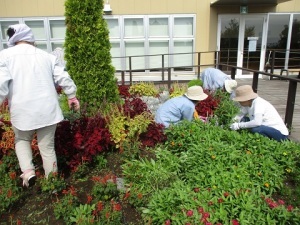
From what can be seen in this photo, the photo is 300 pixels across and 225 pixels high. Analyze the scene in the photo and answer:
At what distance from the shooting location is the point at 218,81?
5977 millimetres

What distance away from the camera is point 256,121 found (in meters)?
3.50

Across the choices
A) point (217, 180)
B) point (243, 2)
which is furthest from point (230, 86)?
point (243, 2)

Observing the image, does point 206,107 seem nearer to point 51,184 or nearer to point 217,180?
point 217,180

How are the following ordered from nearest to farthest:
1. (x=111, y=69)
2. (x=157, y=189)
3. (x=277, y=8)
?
(x=157, y=189) → (x=111, y=69) → (x=277, y=8)

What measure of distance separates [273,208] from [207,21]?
9.47m

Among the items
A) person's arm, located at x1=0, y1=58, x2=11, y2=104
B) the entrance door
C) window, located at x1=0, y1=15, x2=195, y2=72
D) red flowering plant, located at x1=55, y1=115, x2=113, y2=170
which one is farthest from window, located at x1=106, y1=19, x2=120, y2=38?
person's arm, located at x1=0, y1=58, x2=11, y2=104

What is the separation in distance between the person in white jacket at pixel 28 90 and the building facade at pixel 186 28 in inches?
316

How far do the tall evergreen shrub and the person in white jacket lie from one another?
74.8 inches

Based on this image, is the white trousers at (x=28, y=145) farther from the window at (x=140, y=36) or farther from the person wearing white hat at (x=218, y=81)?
the window at (x=140, y=36)

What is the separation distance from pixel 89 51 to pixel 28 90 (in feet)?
7.36

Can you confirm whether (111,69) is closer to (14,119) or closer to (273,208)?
(14,119)

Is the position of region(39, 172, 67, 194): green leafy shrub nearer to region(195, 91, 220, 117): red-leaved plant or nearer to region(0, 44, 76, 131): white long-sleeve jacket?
region(0, 44, 76, 131): white long-sleeve jacket

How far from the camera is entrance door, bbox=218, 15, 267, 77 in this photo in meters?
10.3

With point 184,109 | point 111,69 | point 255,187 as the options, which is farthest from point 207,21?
point 255,187
